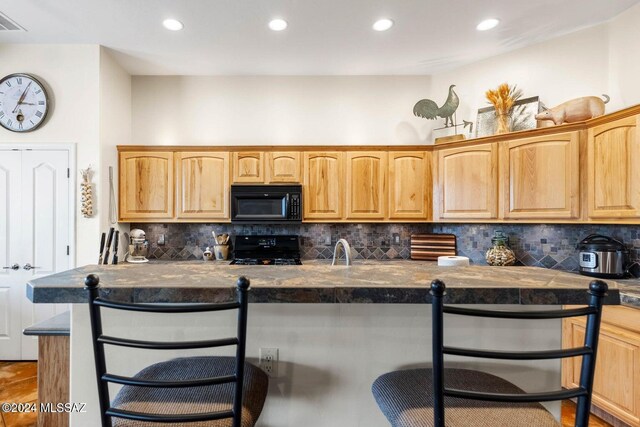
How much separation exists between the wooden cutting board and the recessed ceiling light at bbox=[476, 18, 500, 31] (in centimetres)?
198

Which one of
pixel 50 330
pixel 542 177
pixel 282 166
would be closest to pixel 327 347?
pixel 50 330

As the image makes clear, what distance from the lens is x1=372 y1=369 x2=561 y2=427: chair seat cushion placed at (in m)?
0.78

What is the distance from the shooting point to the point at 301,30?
9.05ft

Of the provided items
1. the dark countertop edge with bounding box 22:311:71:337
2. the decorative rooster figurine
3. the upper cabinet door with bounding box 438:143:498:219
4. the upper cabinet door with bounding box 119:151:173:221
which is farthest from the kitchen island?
the decorative rooster figurine

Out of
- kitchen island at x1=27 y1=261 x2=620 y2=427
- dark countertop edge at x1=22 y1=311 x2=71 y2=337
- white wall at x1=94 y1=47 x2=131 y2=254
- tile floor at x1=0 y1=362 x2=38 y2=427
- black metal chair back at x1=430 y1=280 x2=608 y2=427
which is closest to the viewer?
black metal chair back at x1=430 y1=280 x2=608 y2=427

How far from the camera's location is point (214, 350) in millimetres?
1135

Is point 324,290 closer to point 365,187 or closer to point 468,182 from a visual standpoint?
point 365,187

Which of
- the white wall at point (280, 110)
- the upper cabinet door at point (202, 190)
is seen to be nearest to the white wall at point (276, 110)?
the white wall at point (280, 110)

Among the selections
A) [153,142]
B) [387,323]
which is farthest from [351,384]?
[153,142]

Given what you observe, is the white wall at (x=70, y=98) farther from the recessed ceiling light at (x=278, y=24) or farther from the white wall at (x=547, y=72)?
the white wall at (x=547, y=72)

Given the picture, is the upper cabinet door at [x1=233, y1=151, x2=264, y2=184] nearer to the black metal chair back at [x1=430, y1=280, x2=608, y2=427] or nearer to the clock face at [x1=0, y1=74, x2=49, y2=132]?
the clock face at [x1=0, y1=74, x2=49, y2=132]

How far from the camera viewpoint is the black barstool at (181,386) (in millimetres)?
726

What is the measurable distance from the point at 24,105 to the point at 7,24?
2.18 feet

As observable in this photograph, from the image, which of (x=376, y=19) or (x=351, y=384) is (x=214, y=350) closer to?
(x=351, y=384)
